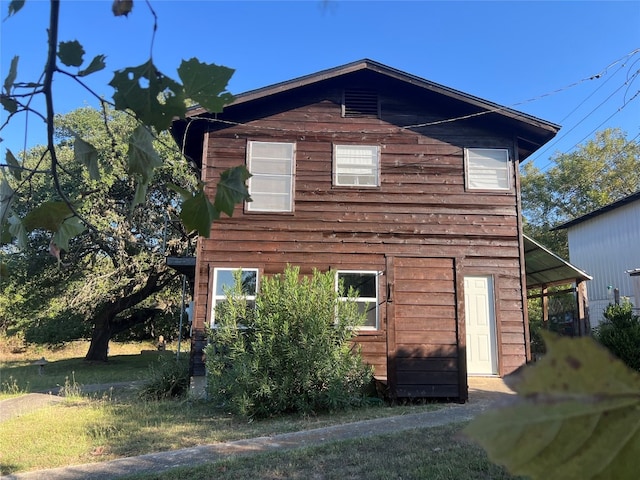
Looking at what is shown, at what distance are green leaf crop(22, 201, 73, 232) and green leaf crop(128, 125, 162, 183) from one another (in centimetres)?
34

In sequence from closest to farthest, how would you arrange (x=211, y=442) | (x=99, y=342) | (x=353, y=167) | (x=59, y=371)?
(x=211, y=442), (x=353, y=167), (x=59, y=371), (x=99, y=342)

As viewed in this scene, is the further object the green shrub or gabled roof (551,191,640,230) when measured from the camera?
gabled roof (551,191,640,230)

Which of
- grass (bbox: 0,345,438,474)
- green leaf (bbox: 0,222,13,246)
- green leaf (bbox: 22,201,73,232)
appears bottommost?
grass (bbox: 0,345,438,474)

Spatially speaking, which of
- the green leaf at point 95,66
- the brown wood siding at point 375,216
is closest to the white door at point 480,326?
the brown wood siding at point 375,216

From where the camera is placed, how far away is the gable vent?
1018 centimetres

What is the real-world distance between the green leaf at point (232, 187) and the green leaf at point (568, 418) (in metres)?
0.88

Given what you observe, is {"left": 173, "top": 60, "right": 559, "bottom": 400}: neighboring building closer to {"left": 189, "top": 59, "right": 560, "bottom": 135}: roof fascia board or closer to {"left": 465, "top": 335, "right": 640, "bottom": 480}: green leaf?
{"left": 189, "top": 59, "right": 560, "bottom": 135}: roof fascia board

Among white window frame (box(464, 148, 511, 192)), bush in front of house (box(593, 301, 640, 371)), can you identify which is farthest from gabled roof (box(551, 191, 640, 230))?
white window frame (box(464, 148, 511, 192))

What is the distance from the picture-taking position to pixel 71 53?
1.06 m

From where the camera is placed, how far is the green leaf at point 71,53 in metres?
1.05

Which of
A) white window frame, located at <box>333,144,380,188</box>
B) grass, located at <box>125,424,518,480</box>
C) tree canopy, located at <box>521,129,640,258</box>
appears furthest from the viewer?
tree canopy, located at <box>521,129,640,258</box>

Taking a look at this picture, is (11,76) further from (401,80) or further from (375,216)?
(401,80)

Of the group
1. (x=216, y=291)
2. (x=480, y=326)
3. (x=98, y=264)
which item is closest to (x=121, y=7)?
(x=216, y=291)

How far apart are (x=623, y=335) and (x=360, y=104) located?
7.06 meters
